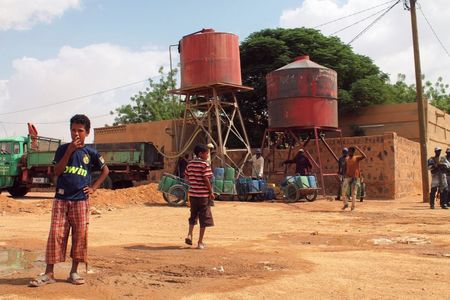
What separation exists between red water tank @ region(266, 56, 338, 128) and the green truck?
19.4 ft

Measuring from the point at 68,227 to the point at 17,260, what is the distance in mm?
1707

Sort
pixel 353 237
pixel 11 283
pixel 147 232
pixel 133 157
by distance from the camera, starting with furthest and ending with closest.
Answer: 1. pixel 133 157
2. pixel 147 232
3. pixel 353 237
4. pixel 11 283

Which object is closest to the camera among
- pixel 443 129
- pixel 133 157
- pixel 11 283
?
pixel 11 283

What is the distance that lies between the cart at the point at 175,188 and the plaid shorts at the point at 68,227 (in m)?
10.1

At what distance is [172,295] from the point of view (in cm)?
436

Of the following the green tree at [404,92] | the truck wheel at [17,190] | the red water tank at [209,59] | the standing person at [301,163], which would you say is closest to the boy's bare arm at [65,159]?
the standing person at [301,163]

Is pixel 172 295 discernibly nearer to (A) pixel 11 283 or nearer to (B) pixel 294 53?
(A) pixel 11 283

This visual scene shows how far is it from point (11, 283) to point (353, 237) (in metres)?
5.47

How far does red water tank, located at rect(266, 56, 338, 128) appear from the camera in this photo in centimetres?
1855

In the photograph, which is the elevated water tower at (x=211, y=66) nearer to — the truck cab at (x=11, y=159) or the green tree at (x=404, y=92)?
the truck cab at (x=11, y=159)

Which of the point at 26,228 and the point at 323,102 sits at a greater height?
the point at 323,102

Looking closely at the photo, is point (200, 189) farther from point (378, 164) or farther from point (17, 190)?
point (17, 190)

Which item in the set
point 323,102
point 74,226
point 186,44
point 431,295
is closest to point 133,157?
point 186,44

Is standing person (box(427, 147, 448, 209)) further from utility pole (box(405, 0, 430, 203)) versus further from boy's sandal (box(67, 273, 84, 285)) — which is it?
boy's sandal (box(67, 273, 84, 285))
